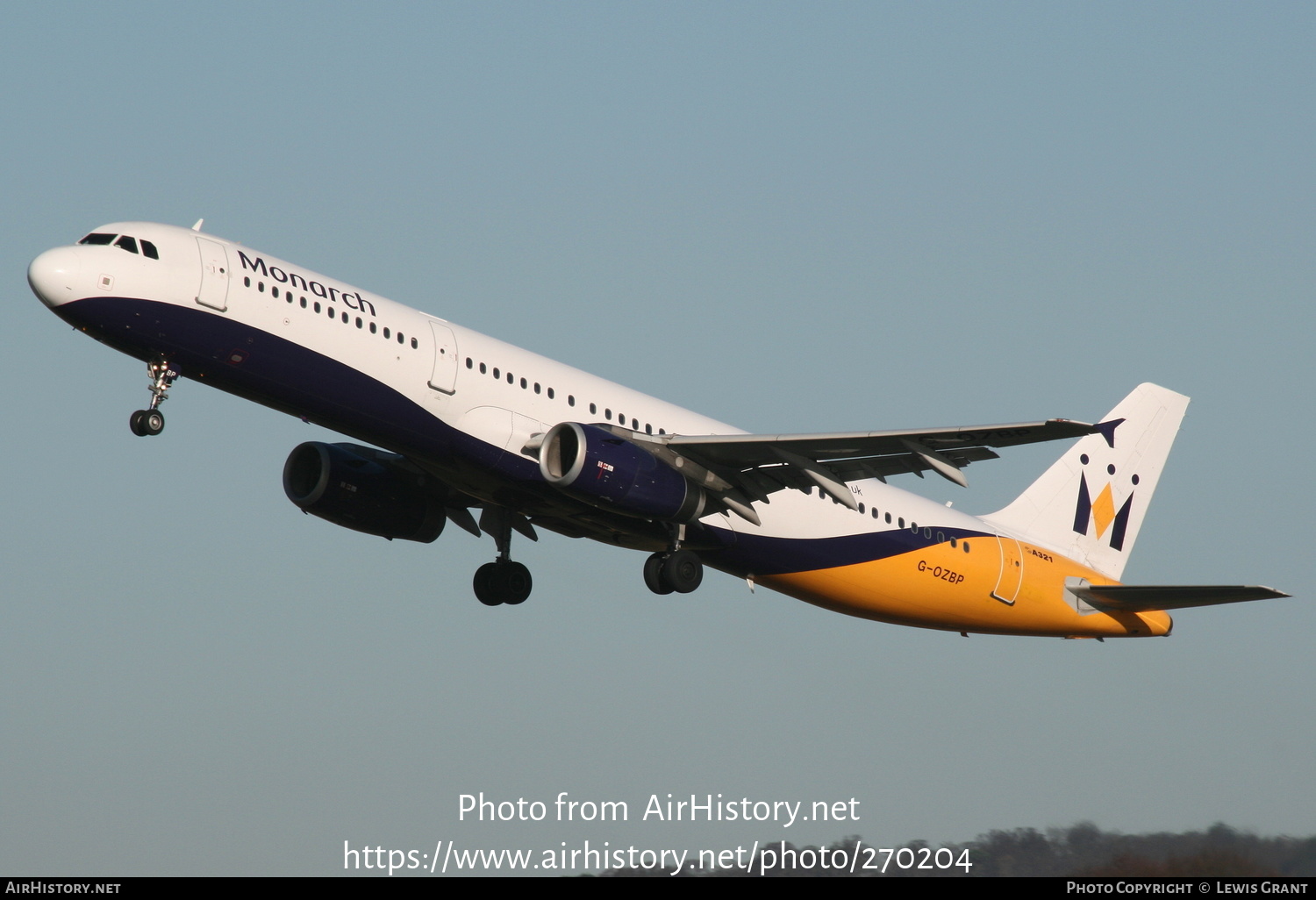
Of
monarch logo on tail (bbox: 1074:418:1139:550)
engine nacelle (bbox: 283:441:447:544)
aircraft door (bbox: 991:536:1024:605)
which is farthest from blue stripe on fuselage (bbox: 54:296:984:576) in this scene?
monarch logo on tail (bbox: 1074:418:1139:550)

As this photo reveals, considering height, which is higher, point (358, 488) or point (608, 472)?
point (358, 488)

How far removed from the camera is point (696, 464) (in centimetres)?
3459

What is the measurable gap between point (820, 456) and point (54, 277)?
15388mm

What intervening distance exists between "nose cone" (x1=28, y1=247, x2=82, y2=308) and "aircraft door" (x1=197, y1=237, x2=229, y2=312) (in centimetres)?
222

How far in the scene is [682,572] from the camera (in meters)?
35.2

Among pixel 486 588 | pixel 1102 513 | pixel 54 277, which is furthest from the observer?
pixel 1102 513

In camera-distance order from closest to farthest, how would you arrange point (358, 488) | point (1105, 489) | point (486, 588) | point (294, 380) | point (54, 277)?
point (54, 277), point (294, 380), point (358, 488), point (486, 588), point (1105, 489)

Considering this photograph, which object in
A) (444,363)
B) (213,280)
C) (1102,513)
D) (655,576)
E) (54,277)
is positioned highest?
(1102,513)

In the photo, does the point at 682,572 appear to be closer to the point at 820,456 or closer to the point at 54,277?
the point at 820,456

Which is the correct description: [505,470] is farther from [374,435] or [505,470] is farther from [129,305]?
[129,305]

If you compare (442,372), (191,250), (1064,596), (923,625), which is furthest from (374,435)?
(1064,596)

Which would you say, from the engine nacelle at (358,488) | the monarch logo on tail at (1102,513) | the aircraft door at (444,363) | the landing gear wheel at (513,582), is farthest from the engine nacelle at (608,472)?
the monarch logo on tail at (1102,513)

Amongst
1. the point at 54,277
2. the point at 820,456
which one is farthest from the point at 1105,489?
the point at 54,277
